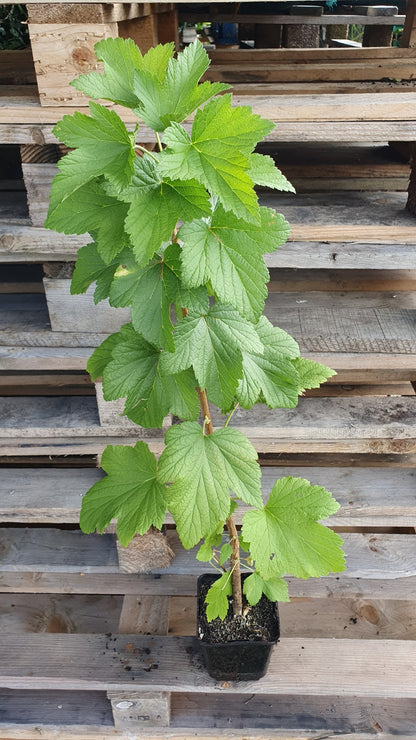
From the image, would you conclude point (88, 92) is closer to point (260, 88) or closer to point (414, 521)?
point (260, 88)

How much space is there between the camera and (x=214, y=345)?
42.9 inches

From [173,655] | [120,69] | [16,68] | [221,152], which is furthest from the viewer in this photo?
[16,68]

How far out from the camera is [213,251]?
0.96 meters

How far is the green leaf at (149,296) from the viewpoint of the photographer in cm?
102

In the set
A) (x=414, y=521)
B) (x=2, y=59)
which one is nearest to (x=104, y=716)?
(x=414, y=521)

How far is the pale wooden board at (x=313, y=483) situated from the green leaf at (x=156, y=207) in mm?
1268

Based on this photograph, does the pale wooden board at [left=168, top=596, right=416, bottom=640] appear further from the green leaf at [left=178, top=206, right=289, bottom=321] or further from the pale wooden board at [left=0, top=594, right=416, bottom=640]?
the green leaf at [left=178, top=206, right=289, bottom=321]

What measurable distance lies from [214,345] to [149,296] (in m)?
0.15

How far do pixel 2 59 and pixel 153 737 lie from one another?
2564mm

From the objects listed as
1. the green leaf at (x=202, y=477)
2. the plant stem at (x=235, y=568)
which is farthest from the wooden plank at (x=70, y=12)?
the plant stem at (x=235, y=568)

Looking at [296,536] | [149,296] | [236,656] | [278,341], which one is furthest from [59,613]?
[149,296]

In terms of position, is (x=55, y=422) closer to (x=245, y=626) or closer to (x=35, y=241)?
(x=35, y=241)

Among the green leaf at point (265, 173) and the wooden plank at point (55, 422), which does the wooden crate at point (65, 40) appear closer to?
the green leaf at point (265, 173)

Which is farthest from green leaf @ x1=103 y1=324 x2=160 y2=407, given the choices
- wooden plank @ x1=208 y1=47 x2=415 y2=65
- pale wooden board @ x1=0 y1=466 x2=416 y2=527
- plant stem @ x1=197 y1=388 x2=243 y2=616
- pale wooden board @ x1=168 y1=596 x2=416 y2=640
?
wooden plank @ x1=208 y1=47 x2=415 y2=65
